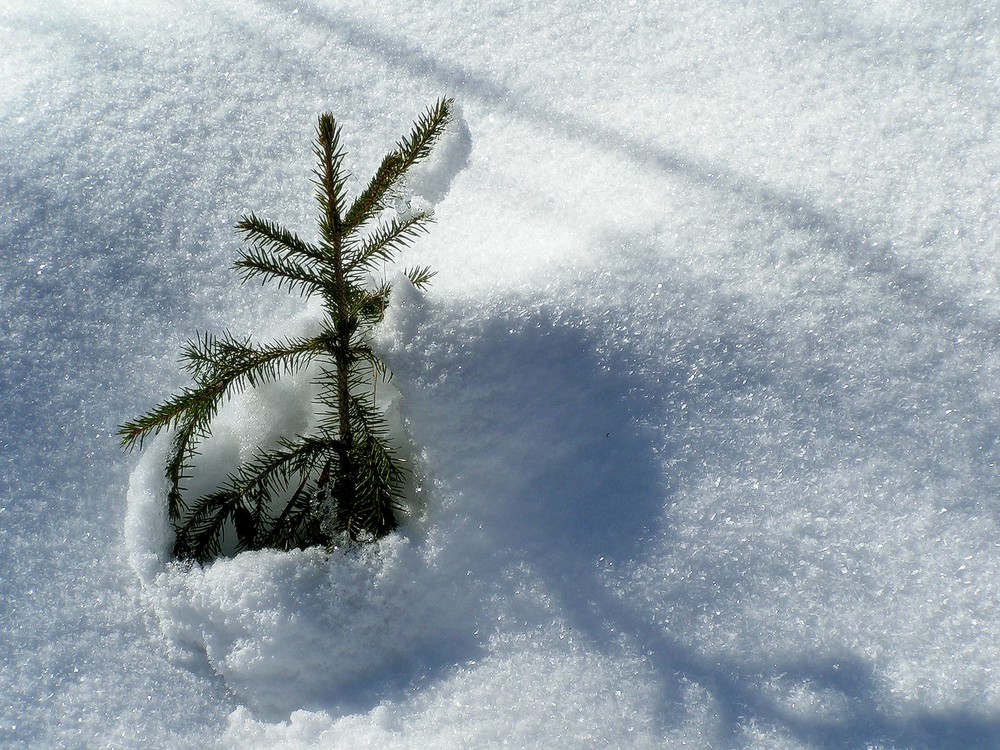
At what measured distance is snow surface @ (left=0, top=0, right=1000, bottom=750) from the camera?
1.47 meters

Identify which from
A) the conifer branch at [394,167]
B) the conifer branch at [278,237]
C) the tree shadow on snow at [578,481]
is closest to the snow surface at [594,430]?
the tree shadow on snow at [578,481]

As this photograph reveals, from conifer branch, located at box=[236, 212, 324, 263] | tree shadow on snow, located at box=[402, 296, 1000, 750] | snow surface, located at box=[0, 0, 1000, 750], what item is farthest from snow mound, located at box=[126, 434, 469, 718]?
conifer branch, located at box=[236, 212, 324, 263]

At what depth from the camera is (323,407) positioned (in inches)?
70.9

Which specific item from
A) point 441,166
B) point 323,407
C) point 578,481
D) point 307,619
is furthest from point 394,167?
point 307,619

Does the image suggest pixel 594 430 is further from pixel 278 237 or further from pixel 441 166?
pixel 278 237

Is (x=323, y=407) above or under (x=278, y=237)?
under

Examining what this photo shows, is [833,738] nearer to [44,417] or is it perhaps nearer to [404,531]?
[404,531]

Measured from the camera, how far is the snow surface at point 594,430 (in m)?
1.47

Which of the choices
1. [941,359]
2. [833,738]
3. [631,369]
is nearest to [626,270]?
[631,369]

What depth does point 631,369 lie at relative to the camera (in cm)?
167

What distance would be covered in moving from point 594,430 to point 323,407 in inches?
26.1

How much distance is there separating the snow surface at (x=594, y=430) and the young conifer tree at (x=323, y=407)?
0.28ft

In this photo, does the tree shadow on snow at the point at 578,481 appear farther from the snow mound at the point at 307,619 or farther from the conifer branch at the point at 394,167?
the conifer branch at the point at 394,167

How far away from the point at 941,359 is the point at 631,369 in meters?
0.71
